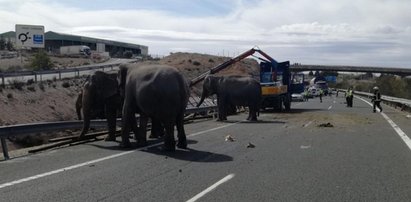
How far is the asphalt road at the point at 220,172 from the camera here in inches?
338

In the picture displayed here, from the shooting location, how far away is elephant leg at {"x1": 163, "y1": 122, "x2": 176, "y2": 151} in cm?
1346

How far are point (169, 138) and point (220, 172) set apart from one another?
10.4 feet

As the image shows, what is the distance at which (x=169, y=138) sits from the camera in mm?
13562

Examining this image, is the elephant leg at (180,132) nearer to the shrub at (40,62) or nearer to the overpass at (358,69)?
the shrub at (40,62)

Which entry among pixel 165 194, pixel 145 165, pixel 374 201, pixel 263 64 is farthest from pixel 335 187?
pixel 263 64

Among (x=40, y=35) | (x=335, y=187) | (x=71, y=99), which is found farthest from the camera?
(x=40, y=35)

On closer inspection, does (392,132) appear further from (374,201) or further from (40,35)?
(40,35)

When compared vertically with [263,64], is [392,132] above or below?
below

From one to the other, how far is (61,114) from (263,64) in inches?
516

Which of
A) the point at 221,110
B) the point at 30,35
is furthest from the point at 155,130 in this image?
the point at 30,35

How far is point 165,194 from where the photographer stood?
337 inches

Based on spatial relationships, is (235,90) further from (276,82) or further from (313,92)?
(313,92)

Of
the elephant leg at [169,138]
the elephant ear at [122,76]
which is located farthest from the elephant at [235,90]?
the elephant leg at [169,138]

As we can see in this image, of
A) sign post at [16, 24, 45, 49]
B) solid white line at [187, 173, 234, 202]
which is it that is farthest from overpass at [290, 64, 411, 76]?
solid white line at [187, 173, 234, 202]
